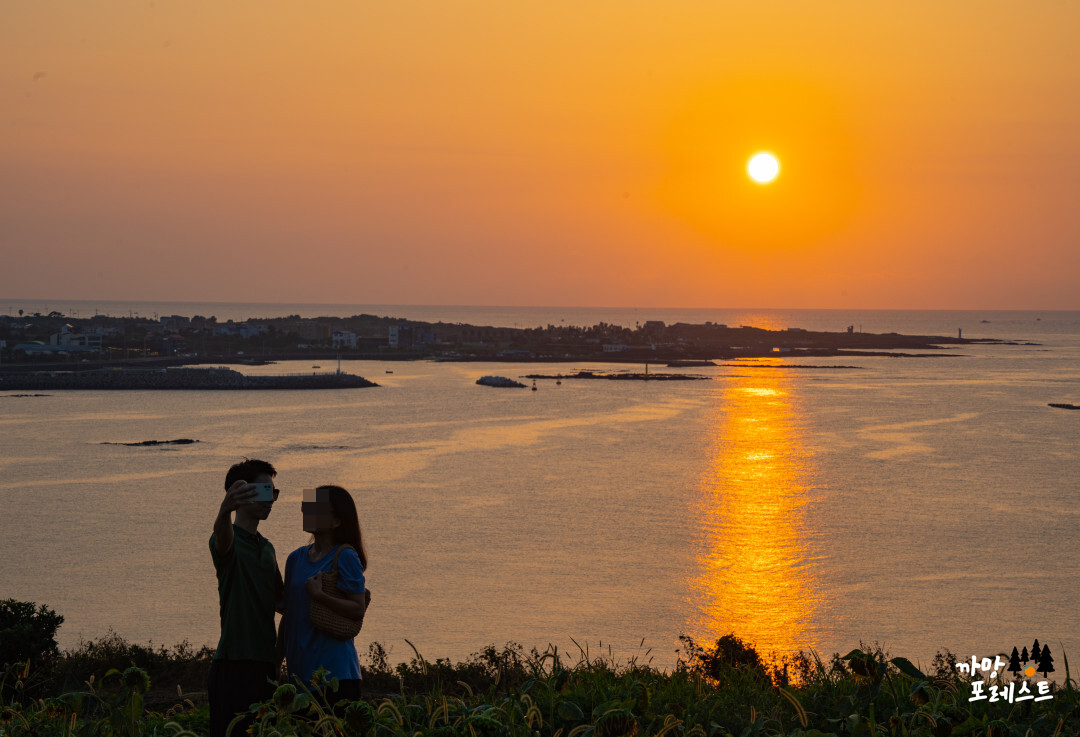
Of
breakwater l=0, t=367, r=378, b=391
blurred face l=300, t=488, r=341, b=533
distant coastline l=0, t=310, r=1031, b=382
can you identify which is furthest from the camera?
distant coastline l=0, t=310, r=1031, b=382

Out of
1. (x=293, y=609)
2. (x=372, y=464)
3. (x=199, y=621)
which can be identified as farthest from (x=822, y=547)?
(x=293, y=609)

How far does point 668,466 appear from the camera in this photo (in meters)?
45.9

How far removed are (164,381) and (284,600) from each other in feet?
318

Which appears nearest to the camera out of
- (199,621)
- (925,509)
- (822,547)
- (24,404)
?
(199,621)

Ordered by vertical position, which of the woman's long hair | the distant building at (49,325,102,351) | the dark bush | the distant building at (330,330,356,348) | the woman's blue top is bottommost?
the dark bush

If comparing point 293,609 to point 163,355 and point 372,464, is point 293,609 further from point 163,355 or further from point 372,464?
point 163,355

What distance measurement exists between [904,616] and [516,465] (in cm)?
2585

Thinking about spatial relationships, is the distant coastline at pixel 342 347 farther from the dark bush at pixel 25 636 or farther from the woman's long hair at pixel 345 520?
the woman's long hair at pixel 345 520

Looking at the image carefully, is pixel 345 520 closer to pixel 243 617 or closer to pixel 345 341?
pixel 243 617

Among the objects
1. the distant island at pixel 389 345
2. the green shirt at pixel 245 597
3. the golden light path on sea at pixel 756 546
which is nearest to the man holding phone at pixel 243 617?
the green shirt at pixel 245 597

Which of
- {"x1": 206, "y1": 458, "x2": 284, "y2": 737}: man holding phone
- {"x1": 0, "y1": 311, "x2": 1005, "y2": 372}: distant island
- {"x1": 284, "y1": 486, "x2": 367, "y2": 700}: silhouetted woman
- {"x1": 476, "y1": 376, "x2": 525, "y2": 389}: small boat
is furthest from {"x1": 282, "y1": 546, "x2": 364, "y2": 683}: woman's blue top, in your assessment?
{"x1": 0, "y1": 311, "x2": 1005, "y2": 372}: distant island

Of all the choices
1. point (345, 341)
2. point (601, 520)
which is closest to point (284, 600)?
point (601, 520)

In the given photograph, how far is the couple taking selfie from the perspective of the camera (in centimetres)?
451

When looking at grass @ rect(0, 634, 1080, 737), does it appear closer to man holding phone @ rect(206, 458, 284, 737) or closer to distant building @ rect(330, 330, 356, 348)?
man holding phone @ rect(206, 458, 284, 737)
